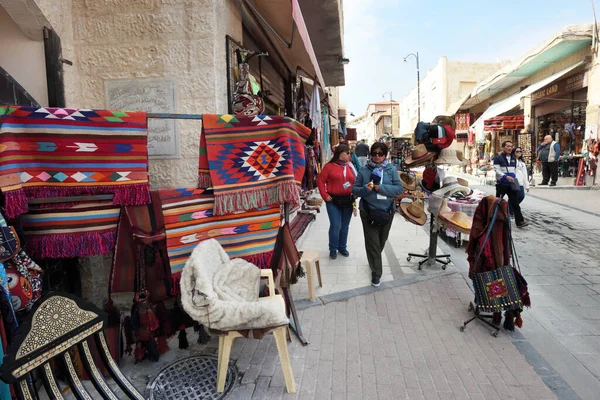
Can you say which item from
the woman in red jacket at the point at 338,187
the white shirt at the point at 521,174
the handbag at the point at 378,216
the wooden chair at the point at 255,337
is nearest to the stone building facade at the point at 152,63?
the wooden chair at the point at 255,337

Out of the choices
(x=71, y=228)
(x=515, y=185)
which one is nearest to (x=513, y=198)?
(x=515, y=185)

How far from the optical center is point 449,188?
4656mm

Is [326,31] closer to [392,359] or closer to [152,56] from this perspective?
[152,56]

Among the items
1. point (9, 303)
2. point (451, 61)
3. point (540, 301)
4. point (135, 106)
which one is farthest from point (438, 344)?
point (451, 61)

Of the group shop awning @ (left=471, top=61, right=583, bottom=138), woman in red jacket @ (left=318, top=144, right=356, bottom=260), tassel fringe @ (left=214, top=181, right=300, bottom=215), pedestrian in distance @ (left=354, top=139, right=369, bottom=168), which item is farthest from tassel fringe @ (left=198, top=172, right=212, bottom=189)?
shop awning @ (left=471, top=61, right=583, bottom=138)

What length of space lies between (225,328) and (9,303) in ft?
3.91

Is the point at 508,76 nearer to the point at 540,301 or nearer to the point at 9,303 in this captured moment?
the point at 540,301

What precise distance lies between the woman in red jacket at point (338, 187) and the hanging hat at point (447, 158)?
1.22 m

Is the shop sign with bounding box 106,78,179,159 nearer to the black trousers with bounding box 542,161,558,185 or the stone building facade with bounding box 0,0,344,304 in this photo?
the stone building facade with bounding box 0,0,344,304

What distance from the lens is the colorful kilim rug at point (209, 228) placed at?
2.73m

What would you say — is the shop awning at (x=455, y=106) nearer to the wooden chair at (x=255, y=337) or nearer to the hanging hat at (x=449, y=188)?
the hanging hat at (x=449, y=188)

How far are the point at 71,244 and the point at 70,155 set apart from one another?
612 mm

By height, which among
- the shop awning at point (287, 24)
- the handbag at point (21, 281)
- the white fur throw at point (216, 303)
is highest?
the shop awning at point (287, 24)

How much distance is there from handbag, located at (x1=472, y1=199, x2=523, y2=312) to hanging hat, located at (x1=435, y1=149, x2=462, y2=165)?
5.03 feet
